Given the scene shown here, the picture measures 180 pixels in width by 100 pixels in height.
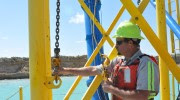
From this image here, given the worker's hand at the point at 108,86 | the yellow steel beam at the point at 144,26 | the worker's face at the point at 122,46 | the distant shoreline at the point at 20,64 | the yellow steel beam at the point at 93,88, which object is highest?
the yellow steel beam at the point at 144,26

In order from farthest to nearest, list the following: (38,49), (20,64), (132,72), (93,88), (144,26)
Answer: (20,64) → (93,88) → (144,26) → (132,72) → (38,49)

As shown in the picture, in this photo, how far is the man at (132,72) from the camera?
90.6 inches

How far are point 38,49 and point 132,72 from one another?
717 millimetres

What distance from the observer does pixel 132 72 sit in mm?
2393

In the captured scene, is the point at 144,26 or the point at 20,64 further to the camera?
the point at 20,64

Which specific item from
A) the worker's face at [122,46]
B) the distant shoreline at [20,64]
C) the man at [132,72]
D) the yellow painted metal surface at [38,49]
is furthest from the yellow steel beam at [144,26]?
the distant shoreline at [20,64]

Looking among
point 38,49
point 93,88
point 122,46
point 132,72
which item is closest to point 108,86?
point 132,72

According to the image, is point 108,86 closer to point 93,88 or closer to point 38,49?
point 93,88

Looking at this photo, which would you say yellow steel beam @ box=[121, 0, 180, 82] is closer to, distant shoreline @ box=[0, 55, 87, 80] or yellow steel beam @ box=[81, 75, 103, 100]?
yellow steel beam @ box=[81, 75, 103, 100]

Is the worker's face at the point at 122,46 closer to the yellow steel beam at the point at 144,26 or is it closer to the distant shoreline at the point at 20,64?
the yellow steel beam at the point at 144,26

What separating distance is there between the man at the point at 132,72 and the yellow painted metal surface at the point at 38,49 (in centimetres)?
47

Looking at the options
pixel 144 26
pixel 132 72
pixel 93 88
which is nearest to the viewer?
pixel 132 72

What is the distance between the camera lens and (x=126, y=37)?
2.44 m

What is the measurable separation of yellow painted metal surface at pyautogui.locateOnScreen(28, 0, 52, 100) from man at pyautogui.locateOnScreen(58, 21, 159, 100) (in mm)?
466
